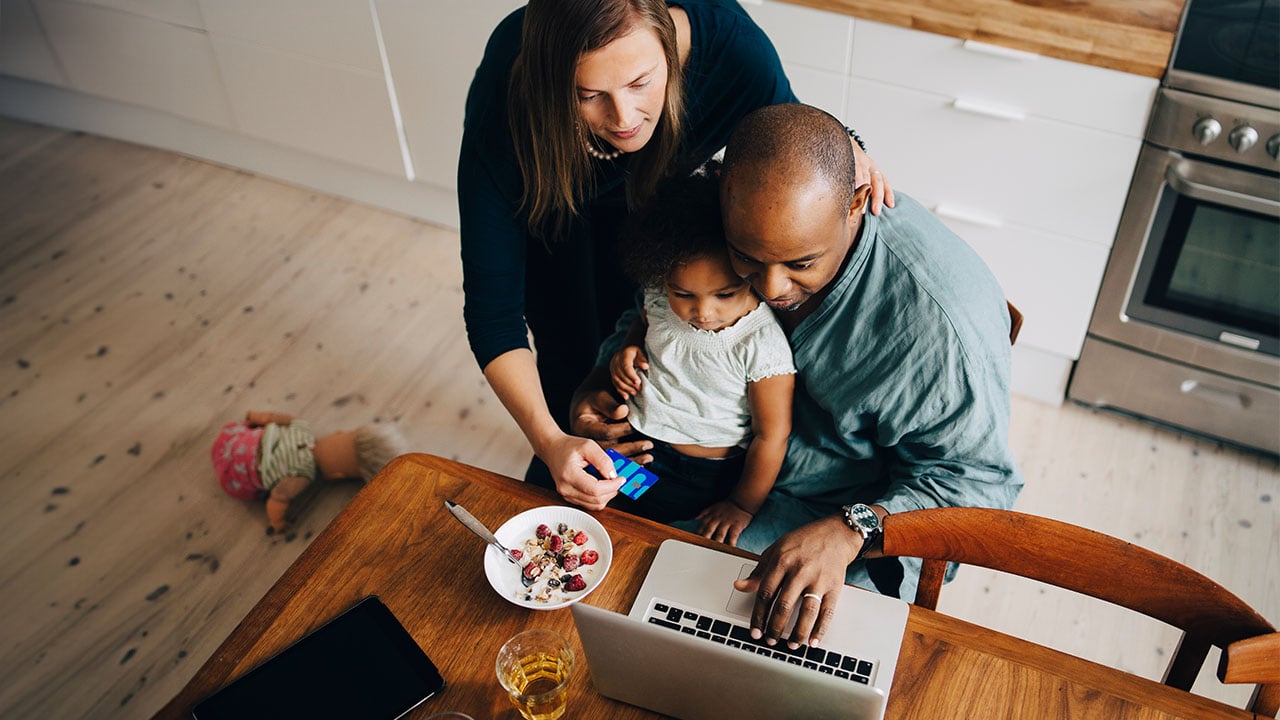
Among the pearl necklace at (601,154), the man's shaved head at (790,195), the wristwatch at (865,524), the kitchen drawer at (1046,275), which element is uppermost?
the man's shaved head at (790,195)

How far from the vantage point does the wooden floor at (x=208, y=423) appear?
2107mm

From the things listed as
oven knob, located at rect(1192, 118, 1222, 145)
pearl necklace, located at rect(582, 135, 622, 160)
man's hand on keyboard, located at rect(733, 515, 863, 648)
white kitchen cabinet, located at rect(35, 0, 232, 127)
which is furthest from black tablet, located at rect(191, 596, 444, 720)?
white kitchen cabinet, located at rect(35, 0, 232, 127)

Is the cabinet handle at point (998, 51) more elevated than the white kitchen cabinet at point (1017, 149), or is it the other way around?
the cabinet handle at point (998, 51)

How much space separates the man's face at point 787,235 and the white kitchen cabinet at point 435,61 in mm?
1551

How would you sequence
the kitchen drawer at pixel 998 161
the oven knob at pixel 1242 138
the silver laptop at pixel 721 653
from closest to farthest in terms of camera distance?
the silver laptop at pixel 721 653 → the oven knob at pixel 1242 138 → the kitchen drawer at pixel 998 161

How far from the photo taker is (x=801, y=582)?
3.70ft

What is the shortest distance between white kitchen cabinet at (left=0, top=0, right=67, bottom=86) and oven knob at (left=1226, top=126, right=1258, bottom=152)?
3369 millimetres

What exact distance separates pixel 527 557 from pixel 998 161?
Answer: 1.53m

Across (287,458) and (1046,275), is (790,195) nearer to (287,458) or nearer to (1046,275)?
(1046,275)

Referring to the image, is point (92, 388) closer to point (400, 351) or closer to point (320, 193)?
point (400, 351)

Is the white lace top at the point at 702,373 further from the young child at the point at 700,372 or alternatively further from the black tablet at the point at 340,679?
the black tablet at the point at 340,679

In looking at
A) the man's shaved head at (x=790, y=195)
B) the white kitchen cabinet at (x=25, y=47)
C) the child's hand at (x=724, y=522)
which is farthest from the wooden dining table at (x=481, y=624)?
the white kitchen cabinet at (x=25, y=47)

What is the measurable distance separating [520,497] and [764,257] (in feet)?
1.48

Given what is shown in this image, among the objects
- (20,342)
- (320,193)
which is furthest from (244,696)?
(320,193)
